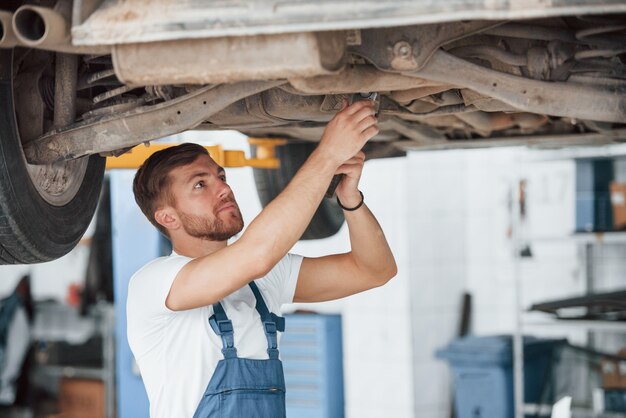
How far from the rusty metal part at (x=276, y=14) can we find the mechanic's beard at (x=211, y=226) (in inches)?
31.1

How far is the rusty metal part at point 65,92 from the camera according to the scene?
2412 millimetres

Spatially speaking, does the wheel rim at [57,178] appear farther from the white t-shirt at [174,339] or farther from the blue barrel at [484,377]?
the blue barrel at [484,377]

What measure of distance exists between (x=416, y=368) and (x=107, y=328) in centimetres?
224

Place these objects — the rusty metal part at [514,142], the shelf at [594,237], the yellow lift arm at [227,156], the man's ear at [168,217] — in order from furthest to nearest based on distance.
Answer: the shelf at [594,237], the rusty metal part at [514,142], the yellow lift arm at [227,156], the man's ear at [168,217]

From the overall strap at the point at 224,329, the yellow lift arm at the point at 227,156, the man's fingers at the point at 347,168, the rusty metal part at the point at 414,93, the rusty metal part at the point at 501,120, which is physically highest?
the rusty metal part at the point at 501,120

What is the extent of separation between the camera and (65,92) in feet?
7.98

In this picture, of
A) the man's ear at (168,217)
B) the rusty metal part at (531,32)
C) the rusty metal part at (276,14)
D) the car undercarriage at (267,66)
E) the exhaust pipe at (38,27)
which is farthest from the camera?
the man's ear at (168,217)

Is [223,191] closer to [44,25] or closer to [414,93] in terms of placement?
[414,93]

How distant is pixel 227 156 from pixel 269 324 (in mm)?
863

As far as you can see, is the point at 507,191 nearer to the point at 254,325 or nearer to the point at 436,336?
the point at 436,336

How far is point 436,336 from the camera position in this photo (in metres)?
6.24

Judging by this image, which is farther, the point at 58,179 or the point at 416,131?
the point at 416,131

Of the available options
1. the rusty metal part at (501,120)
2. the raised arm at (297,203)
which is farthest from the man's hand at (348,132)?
the rusty metal part at (501,120)

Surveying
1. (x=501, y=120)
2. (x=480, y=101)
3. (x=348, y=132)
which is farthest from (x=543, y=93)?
(x=501, y=120)
